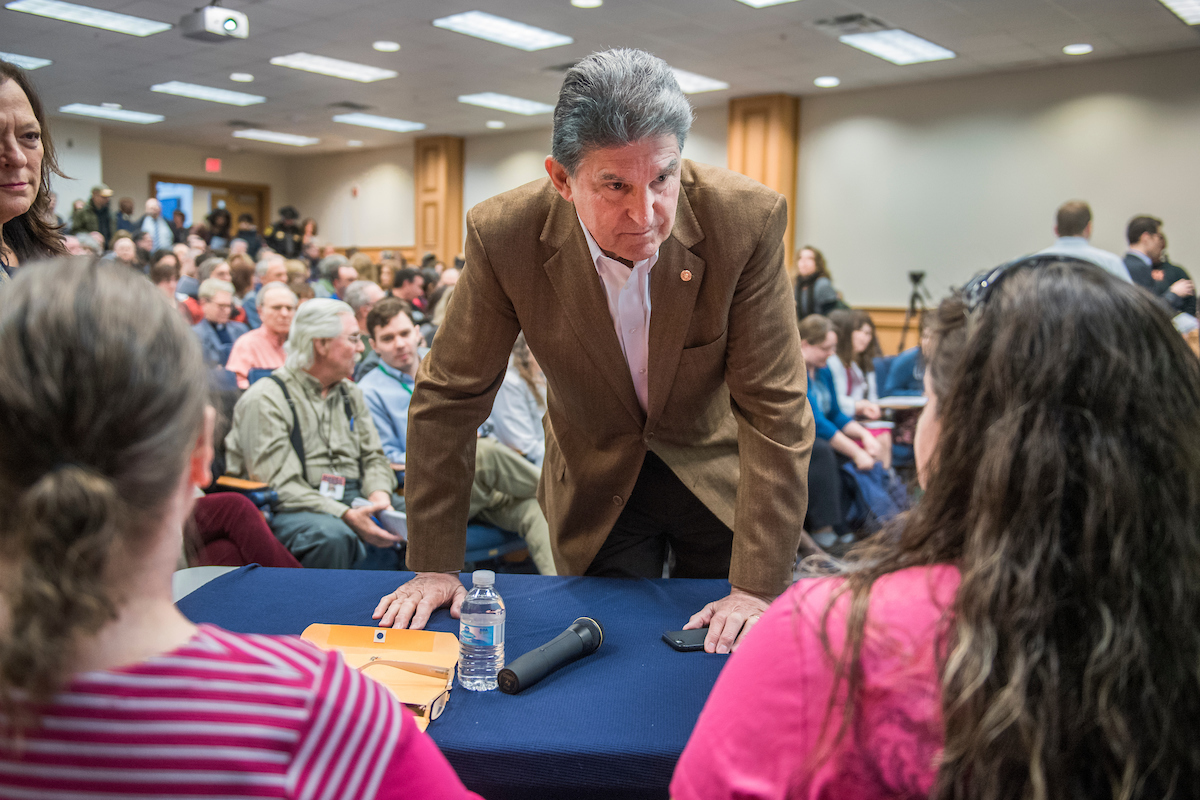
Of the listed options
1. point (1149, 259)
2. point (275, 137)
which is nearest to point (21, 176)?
point (1149, 259)

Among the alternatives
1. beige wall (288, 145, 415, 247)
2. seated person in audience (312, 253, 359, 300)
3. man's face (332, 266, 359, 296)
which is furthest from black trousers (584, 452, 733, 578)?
beige wall (288, 145, 415, 247)

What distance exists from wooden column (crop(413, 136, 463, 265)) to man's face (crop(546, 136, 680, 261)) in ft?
37.0

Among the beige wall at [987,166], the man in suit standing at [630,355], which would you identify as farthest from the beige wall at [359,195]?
the man in suit standing at [630,355]

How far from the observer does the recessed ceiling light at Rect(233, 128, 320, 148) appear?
12.7 m

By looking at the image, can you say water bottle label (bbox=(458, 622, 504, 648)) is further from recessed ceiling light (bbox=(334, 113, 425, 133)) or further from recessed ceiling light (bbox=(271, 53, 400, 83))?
recessed ceiling light (bbox=(334, 113, 425, 133))

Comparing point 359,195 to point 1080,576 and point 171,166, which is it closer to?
Result: point 171,166

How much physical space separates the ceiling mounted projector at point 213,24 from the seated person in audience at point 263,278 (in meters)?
1.68

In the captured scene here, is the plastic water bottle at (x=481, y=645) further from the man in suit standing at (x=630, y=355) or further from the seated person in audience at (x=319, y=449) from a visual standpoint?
the seated person in audience at (x=319, y=449)

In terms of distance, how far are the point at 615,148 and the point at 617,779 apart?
90 cm

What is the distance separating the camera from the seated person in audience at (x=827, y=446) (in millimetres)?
3898

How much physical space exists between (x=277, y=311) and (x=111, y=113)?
9000 mm

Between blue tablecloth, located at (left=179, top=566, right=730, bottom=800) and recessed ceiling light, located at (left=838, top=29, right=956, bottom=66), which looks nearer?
blue tablecloth, located at (left=179, top=566, right=730, bottom=800)

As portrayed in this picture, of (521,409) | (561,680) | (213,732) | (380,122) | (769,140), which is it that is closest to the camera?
(213,732)

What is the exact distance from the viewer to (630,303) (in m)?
1.62
